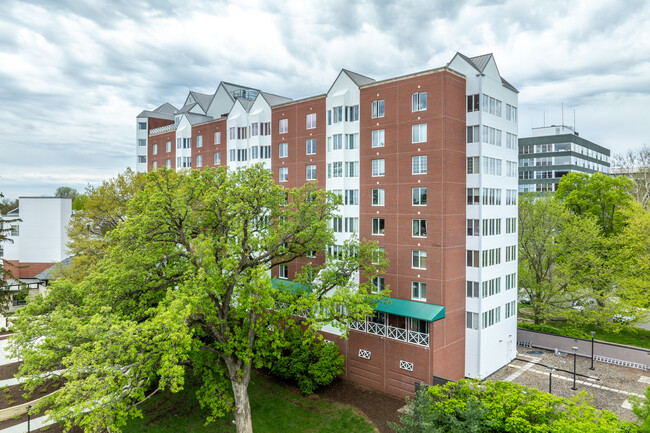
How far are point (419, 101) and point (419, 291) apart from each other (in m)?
13.1

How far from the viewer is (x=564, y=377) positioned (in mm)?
30266

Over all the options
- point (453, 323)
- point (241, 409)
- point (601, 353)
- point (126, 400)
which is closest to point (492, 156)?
point (453, 323)

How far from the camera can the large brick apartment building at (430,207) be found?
89.9ft

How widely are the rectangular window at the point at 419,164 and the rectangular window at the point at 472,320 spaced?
10.7 m

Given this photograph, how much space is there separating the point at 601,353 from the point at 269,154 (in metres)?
33.4

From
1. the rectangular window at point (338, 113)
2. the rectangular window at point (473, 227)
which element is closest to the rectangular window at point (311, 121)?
the rectangular window at point (338, 113)

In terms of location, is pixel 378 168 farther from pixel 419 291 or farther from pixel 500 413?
pixel 500 413

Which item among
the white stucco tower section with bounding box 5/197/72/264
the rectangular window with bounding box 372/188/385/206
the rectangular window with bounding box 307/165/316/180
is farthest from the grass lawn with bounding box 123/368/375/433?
the white stucco tower section with bounding box 5/197/72/264

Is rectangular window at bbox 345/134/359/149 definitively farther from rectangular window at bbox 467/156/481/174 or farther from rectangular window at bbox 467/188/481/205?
rectangular window at bbox 467/188/481/205

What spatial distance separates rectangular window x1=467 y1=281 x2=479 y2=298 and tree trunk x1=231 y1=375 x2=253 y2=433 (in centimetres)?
1640

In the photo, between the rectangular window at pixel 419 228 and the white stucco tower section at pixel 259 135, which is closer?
the rectangular window at pixel 419 228

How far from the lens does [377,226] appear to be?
30.4 m

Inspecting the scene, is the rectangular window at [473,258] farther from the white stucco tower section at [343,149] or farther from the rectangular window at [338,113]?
the rectangular window at [338,113]

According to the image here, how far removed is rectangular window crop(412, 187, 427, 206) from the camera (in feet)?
92.0
